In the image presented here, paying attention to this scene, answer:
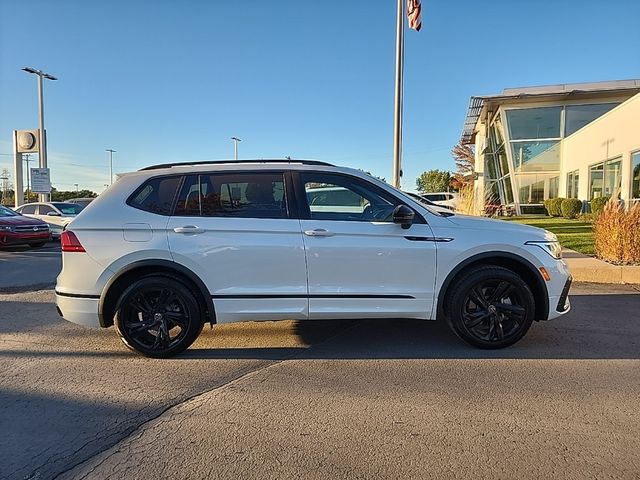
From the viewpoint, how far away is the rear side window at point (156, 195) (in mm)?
4309

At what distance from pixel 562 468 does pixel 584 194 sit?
74.8 ft

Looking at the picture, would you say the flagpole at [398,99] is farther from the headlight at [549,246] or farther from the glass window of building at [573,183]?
the glass window of building at [573,183]

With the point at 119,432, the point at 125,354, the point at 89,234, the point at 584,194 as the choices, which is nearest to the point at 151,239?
the point at 89,234

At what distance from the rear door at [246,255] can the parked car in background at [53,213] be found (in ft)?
47.3

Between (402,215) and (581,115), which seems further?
(581,115)

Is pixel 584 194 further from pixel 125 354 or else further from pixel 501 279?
pixel 125 354

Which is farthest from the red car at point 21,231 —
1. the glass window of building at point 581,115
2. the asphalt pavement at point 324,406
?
the glass window of building at point 581,115

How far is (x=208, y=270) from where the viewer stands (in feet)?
13.8

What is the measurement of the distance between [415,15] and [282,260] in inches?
448

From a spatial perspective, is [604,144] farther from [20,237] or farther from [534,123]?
[20,237]

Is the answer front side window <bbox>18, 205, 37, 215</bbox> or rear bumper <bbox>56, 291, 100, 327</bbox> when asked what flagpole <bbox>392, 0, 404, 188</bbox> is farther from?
front side window <bbox>18, 205, 37, 215</bbox>

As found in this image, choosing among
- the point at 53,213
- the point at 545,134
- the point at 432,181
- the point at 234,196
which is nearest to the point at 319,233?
the point at 234,196

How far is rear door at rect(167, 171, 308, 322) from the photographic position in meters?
4.18

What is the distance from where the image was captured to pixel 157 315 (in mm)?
4262
